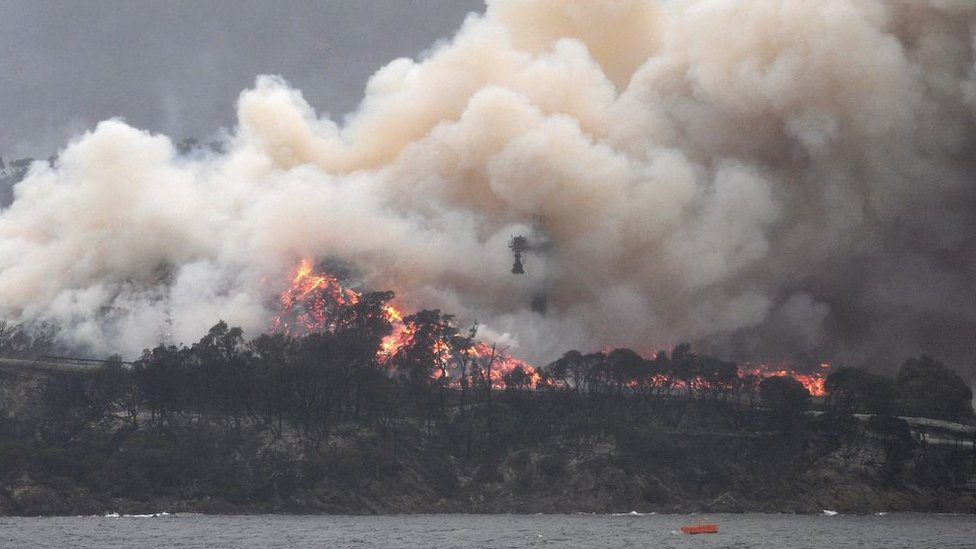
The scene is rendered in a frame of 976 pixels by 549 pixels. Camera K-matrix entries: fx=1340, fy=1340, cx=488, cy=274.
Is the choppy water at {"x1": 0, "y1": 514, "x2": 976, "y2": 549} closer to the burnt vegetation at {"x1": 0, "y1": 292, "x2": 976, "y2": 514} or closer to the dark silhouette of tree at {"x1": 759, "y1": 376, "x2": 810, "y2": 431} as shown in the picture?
the burnt vegetation at {"x1": 0, "y1": 292, "x2": 976, "y2": 514}

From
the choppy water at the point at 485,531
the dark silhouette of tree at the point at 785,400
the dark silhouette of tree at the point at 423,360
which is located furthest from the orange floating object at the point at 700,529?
the dark silhouette of tree at the point at 423,360

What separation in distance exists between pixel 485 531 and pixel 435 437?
1860 inches

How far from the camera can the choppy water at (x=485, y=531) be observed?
128 meters

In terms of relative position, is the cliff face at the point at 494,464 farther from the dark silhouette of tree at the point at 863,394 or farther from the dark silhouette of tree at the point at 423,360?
the dark silhouette of tree at the point at 423,360

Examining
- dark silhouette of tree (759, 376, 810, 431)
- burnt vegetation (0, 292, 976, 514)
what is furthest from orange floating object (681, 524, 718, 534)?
dark silhouette of tree (759, 376, 810, 431)

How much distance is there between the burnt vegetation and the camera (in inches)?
6786

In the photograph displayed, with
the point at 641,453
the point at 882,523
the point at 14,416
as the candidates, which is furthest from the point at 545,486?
the point at 14,416

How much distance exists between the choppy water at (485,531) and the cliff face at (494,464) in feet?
22.2

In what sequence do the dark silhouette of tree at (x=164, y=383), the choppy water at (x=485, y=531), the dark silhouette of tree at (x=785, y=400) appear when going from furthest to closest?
the dark silhouette of tree at (x=785, y=400)
the dark silhouette of tree at (x=164, y=383)
the choppy water at (x=485, y=531)

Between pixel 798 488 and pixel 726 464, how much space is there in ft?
33.2

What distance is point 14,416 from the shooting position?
18712 cm

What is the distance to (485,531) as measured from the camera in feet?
470

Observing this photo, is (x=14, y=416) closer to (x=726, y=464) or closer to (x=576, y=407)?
(x=576, y=407)

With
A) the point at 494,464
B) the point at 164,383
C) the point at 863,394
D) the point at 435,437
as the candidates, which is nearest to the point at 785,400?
the point at 863,394
